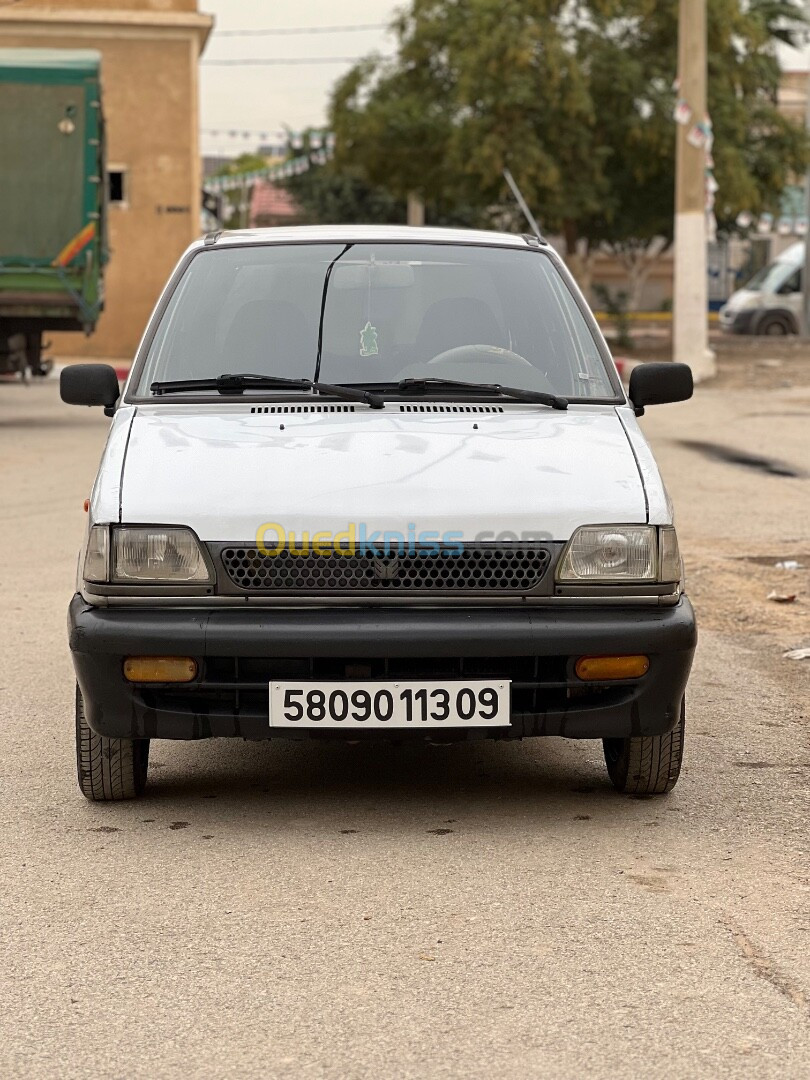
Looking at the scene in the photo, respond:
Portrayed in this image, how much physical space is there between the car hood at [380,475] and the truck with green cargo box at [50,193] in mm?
13466

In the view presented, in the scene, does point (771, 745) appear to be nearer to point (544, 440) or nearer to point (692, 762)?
point (692, 762)

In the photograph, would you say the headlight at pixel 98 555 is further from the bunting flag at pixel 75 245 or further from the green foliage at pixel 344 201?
the green foliage at pixel 344 201

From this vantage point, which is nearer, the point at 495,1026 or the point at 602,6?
the point at 495,1026

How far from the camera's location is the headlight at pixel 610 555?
4.91m

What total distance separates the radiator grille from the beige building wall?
92.6 ft

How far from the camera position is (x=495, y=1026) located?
3.56 meters

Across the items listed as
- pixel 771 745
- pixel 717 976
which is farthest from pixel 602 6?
pixel 717 976

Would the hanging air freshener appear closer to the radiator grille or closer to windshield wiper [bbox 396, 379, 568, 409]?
windshield wiper [bbox 396, 379, 568, 409]

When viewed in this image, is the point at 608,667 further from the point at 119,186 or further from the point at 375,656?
the point at 119,186

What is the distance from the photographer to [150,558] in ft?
16.1

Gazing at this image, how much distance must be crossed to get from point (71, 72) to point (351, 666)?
15457 millimetres

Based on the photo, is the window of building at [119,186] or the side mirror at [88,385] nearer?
the side mirror at [88,385]

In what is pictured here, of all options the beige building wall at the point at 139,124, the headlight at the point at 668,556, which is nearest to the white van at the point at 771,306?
the beige building wall at the point at 139,124

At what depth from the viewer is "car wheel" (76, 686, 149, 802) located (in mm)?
5184
